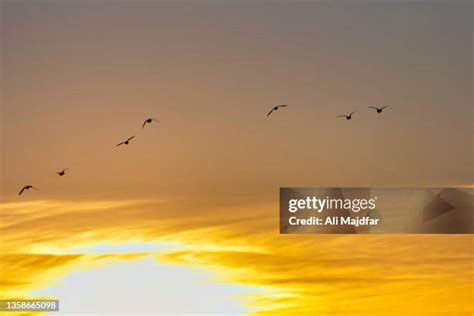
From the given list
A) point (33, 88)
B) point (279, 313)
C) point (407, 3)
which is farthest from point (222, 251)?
point (407, 3)

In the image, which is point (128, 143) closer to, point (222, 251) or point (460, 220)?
point (222, 251)

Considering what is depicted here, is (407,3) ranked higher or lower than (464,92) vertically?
higher

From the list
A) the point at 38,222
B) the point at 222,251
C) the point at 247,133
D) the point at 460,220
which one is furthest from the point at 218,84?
the point at 460,220

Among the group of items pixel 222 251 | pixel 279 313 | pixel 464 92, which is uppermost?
pixel 464 92

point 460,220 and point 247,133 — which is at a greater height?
point 247,133

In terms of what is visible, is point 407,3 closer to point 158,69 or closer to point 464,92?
point 464,92

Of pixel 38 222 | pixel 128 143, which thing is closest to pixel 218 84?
pixel 128 143

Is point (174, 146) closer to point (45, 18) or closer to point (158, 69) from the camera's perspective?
point (158, 69)
